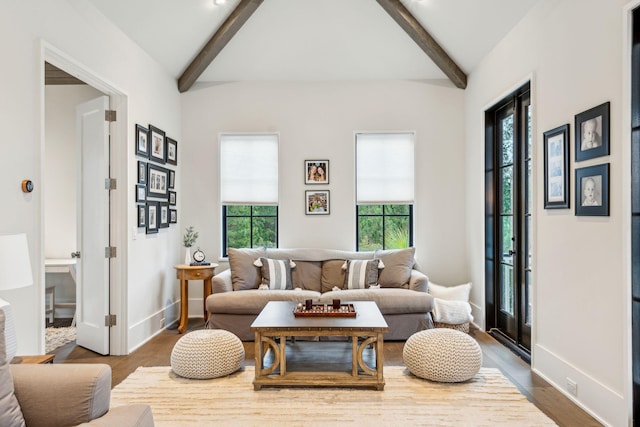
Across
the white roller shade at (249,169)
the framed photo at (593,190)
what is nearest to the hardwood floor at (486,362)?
the framed photo at (593,190)

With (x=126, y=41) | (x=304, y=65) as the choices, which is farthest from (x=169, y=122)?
(x=304, y=65)

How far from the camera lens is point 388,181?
566 cm

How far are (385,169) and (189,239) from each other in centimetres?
258

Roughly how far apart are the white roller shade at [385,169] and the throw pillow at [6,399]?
173 inches

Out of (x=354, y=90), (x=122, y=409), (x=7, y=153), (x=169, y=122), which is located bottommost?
(x=122, y=409)

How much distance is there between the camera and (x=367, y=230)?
575cm

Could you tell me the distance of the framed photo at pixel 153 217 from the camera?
4.61 metres

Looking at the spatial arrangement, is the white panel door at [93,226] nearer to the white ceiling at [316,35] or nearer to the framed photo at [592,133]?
the white ceiling at [316,35]

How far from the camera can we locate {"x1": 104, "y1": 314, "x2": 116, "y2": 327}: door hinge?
4105mm

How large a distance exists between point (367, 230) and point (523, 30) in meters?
2.85

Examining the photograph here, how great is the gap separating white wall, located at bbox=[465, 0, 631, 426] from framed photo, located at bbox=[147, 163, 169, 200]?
3.66m

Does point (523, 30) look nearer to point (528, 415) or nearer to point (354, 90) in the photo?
point (354, 90)

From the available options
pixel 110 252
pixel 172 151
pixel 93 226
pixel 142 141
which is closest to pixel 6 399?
pixel 110 252

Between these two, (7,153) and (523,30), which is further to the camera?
(523,30)
